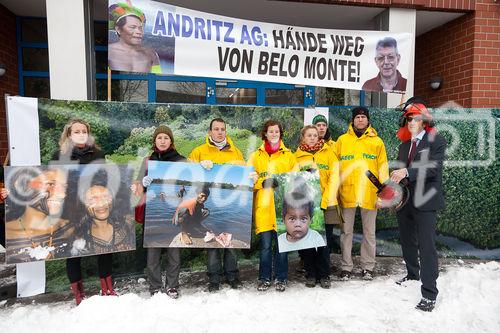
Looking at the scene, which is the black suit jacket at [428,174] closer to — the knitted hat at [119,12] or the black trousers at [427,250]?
the black trousers at [427,250]

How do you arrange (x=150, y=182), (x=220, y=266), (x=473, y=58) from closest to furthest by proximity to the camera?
(x=150, y=182) < (x=220, y=266) < (x=473, y=58)

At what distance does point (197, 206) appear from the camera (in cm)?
360

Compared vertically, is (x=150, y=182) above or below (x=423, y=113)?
below

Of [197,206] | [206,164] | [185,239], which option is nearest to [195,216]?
[197,206]

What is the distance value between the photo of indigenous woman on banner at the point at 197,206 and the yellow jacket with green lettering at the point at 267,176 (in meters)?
0.12

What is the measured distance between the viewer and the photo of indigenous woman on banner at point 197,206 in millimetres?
3492

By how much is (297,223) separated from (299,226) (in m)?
0.04

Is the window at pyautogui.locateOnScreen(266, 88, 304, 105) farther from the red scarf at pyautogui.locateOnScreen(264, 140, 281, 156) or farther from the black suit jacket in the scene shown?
the black suit jacket

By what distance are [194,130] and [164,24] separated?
4.18 ft

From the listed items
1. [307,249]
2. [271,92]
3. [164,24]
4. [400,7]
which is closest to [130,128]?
[164,24]

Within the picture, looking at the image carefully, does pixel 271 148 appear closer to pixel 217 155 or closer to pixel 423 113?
pixel 217 155

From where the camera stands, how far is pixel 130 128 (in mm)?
3879

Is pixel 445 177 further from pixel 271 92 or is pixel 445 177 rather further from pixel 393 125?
pixel 271 92

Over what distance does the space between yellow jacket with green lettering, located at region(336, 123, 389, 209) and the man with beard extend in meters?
2.91
